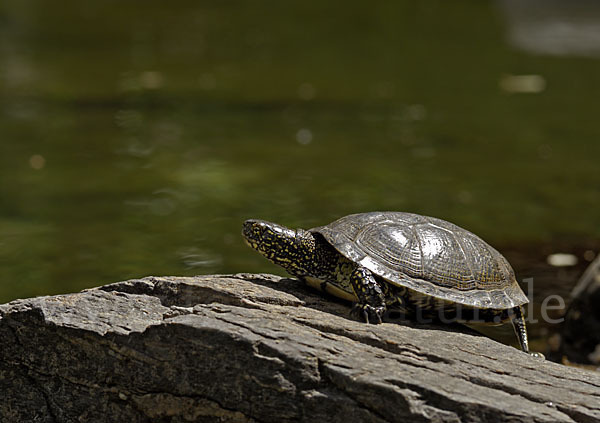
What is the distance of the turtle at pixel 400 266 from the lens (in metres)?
3.53

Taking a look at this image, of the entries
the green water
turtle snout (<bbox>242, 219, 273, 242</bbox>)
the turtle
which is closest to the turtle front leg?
the turtle

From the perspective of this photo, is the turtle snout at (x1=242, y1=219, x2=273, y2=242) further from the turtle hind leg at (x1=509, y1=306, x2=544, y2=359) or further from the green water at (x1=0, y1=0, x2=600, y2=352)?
the green water at (x1=0, y1=0, x2=600, y2=352)

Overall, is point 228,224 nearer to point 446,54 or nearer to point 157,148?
point 157,148

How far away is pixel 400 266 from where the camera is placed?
3.57 meters

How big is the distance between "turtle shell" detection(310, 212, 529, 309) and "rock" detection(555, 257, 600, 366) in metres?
1.20

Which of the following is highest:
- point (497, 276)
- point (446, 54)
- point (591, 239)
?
point (446, 54)

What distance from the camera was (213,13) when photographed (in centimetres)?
2094

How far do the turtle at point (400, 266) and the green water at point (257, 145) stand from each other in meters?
2.09

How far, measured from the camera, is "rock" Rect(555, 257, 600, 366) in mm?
4793

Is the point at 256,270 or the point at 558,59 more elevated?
the point at 558,59

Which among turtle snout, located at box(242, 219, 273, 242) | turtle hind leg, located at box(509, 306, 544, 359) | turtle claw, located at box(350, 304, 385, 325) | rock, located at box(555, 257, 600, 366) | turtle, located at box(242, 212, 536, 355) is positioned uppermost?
turtle snout, located at box(242, 219, 273, 242)

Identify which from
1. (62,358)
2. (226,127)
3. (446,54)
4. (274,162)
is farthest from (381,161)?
(446,54)

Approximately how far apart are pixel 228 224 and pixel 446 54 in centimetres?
953

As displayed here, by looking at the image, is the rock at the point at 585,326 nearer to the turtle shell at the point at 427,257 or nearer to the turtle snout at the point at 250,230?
the turtle shell at the point at 427,257
